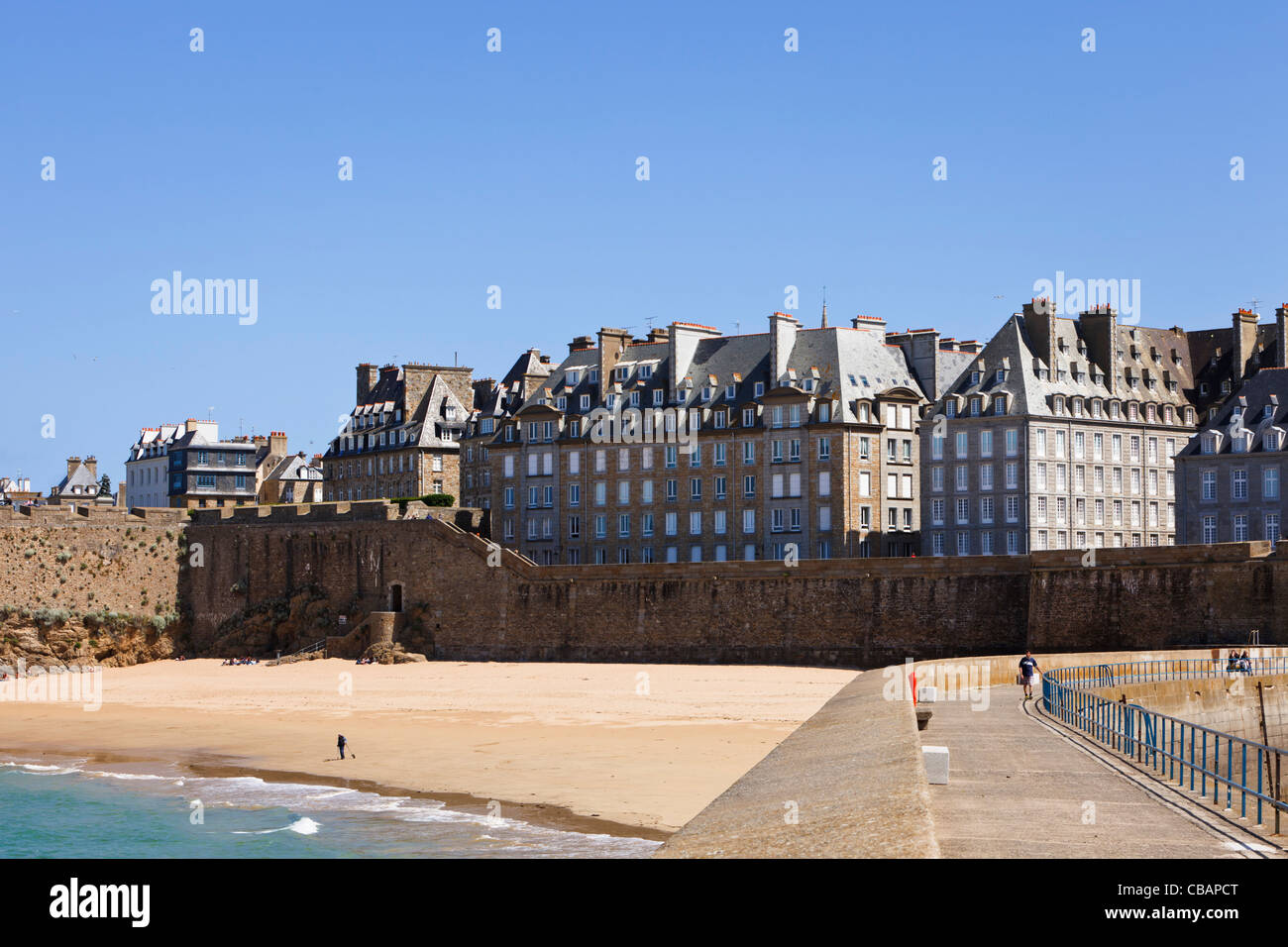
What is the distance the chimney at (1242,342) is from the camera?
69.4 metres

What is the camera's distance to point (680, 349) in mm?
71812

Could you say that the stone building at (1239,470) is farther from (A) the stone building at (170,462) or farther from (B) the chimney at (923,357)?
(A) the stone building at (170,462)

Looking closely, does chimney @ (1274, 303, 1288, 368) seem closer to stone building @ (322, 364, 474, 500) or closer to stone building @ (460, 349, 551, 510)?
stone building @ (460, 349, 551, 510)

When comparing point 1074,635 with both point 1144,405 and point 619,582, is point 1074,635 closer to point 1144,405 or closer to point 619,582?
point 619,582

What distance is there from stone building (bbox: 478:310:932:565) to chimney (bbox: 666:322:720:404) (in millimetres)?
79

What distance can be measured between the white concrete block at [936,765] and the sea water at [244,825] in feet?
21.1

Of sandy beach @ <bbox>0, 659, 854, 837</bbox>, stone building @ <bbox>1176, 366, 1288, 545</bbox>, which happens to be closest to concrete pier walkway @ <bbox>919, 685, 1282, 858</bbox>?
sandy beach @ <bbox>0, 659, 854, 837</bbox>

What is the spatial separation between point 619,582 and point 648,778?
26097 millimetres

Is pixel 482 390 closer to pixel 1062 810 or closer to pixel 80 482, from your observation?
pixel 80 482

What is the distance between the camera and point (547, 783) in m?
32.7

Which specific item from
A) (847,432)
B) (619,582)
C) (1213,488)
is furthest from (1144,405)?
(619,582)

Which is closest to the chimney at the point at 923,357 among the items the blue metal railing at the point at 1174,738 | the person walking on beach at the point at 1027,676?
the blue metal railing at the point at 1174,738

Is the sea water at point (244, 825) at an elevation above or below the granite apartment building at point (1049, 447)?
below

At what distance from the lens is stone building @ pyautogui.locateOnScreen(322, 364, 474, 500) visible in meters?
89.2
